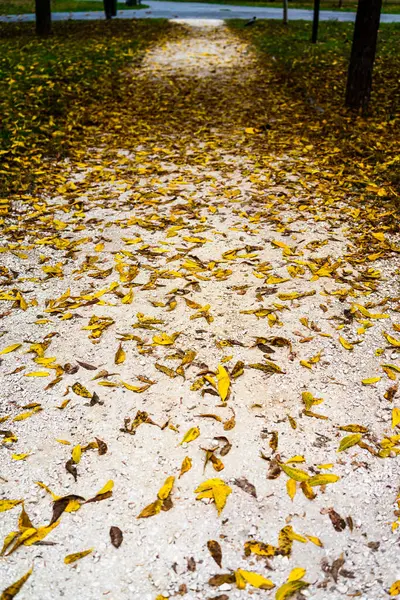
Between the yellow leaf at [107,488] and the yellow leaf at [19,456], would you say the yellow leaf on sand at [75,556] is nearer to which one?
the yellow leaf at [107,488]

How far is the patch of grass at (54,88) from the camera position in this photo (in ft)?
22.8

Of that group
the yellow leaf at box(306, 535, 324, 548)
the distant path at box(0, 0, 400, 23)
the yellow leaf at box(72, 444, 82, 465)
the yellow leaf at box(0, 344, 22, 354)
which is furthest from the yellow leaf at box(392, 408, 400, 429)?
the distant path at box(0, 0, 400, 23)

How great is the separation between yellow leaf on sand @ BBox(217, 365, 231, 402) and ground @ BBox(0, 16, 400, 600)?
0.5 inches

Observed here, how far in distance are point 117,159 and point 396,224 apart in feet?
11.8

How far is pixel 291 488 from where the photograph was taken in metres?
2.42

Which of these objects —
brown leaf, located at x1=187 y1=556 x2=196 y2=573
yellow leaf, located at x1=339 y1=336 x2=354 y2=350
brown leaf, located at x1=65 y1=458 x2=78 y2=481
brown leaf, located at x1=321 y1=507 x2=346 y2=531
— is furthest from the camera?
yellow leaf, located at x1=339 y1=336 x2=354 y2=350

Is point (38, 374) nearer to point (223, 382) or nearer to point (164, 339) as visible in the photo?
point (164, 339)

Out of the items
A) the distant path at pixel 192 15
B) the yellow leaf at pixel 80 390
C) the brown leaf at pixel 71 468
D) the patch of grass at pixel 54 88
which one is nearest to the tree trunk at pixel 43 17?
the patch of grass at pixel 54 88

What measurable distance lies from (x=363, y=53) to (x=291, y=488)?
732 cm

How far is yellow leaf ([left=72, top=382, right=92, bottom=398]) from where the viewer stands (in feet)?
9.68

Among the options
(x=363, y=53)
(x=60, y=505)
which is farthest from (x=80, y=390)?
(x=363, y=53)

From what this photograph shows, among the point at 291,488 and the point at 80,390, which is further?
the point at 80,390

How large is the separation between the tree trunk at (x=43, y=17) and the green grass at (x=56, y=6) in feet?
24.8

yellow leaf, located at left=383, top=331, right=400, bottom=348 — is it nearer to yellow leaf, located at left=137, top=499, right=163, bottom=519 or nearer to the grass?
yellow leaf, located at left=137, top=499, right=163, bottom=519
